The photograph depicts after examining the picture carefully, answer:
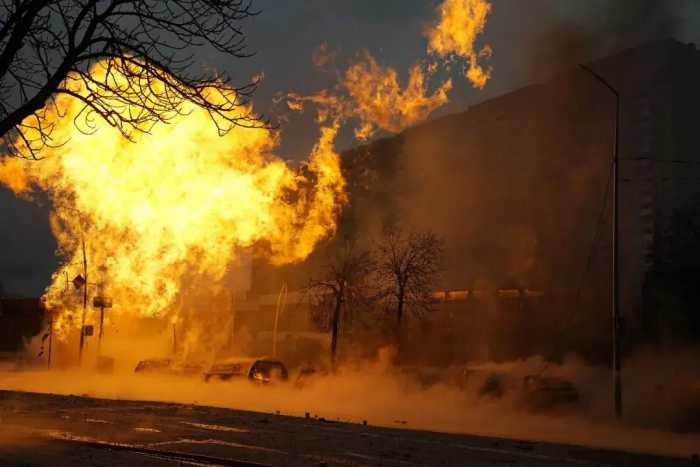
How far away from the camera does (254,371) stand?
31047mm

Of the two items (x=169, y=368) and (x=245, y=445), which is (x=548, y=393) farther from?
(x=169, y=368)

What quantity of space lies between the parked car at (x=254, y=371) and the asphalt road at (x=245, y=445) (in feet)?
33.8

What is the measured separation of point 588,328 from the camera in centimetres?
4434

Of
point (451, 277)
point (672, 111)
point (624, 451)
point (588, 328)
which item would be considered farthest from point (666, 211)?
point (624, 451)

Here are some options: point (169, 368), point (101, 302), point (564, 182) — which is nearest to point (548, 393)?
point (169, 368)

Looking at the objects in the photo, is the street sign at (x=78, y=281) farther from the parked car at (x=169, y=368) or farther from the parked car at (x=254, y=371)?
the parked car at (x=254, y=371)

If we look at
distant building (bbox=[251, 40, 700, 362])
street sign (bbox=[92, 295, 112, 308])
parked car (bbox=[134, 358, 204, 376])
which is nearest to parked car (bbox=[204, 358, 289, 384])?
parked car (bbox=[134, 358, 204, 376])

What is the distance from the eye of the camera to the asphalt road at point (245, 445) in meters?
12.3

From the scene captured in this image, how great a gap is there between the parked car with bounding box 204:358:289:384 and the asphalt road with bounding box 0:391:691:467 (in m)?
10.3

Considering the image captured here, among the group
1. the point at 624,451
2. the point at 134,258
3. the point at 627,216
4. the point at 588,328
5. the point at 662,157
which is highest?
the point at 662,157

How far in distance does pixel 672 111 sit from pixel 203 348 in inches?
1691

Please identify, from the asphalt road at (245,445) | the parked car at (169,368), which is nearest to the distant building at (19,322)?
the parked car at (169,368)

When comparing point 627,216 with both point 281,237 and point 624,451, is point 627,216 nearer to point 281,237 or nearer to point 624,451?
point 281,237

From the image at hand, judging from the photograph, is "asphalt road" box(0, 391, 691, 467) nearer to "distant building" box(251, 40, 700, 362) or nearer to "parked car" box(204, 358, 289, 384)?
"parked car" box(204, 358, 289, 384)
